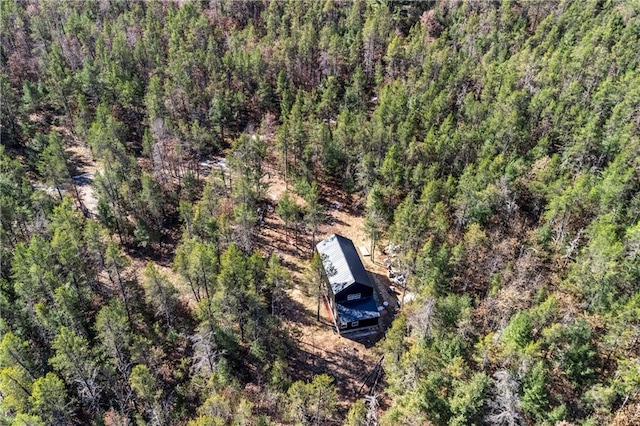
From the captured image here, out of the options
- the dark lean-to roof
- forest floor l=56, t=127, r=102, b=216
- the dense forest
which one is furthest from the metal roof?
forest floor l=56, t=127, r=102, b=216

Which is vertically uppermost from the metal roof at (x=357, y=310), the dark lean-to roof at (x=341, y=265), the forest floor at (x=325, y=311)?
the dark lean-to roof at (x=341, y=265)

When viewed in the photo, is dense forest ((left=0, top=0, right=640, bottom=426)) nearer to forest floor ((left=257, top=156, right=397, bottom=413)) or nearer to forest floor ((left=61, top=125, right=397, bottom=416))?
forest floor ((left=61, top=125, right=397, bottom=416))

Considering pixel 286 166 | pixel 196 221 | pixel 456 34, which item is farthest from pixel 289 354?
pixel 456 34

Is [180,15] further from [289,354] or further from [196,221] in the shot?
[289,354]

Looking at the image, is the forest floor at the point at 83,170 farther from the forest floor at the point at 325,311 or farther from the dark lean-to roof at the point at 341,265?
the dark lean-to roof at the point at 341,265

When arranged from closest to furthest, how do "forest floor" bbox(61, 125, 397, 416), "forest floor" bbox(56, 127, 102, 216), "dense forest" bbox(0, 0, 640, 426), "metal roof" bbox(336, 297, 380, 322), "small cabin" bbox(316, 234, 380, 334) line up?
"dense forest" bbox(0, 0, 640, 426) < "forest floor" bbox(61, 125, 397, 416) < "metal roof" bbox(336, 297, 380, 322) < "small cabin" bbox(316, 234, 380, 334) < "forest floor" bbox(56, 127, 102, 216)

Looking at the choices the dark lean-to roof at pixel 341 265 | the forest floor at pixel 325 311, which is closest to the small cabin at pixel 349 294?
the dark lean-to roof at pixel 341 265

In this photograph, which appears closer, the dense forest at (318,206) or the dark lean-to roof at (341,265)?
the dense forest at (318,206)

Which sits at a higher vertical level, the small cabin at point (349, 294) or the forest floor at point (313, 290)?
the small cabin at point (349, 294)
